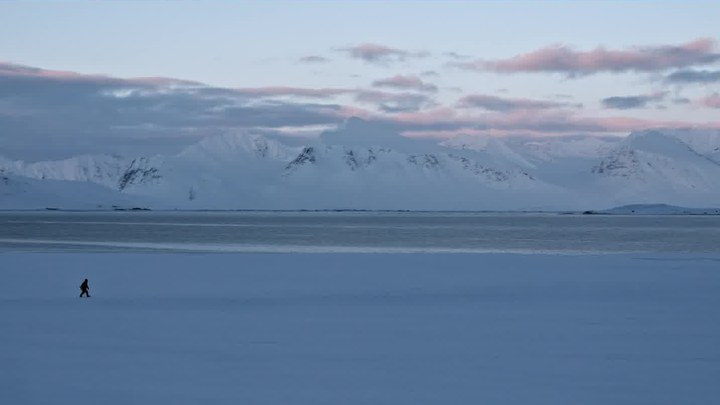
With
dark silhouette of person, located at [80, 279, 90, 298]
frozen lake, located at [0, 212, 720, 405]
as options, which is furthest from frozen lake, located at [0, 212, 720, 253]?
dark silhouette of person, located at [80, 279, 90, 298]

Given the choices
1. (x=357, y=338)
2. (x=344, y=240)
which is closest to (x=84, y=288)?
(x=357, y=338)

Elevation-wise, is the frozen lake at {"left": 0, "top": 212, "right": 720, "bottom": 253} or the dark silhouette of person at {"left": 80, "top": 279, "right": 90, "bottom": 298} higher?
the dark silhouette of person at {"left": 80, "top": 279, "right": 90, "bottom": 298}

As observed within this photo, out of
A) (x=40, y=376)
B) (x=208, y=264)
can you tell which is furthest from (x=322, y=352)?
(x=208, y=264)

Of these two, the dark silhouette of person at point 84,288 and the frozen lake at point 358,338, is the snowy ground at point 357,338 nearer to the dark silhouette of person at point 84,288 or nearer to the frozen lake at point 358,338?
the frozen lake at point 358,338

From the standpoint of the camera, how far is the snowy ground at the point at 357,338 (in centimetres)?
1298

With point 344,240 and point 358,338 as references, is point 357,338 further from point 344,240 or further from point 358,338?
point 344,240

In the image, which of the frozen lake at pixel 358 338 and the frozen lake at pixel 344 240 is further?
the frozen lake at pixel 344 240

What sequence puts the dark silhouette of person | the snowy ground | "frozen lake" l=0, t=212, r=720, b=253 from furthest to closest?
"frozen lake" l=0, t=212, r=720, b=253 → the dark silhouette of person → the snowy ground

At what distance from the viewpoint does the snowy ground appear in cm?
1298

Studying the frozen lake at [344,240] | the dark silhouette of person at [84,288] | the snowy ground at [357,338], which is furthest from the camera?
the frozen lake at [344,240]

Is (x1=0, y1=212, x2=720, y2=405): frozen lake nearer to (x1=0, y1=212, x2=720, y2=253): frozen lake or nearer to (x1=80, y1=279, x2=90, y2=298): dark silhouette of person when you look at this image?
(x1=80, y1=279, x2=90, y2=298): dark silhouette of person

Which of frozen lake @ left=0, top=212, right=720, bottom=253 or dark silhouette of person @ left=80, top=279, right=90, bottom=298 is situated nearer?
dark silhouette of person @ left=80, top=279, right=90, bottom=298

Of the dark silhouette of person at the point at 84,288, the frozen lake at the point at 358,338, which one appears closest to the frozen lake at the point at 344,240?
the frozen lake at the point at 358,338

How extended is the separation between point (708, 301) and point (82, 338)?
15.6 metres
